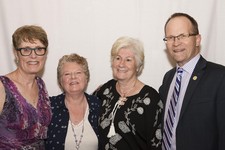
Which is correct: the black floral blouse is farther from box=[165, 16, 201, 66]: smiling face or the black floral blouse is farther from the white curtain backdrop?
the white curtain backdrop

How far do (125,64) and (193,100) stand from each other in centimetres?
65

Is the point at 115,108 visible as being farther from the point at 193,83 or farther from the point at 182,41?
the point at 182,41

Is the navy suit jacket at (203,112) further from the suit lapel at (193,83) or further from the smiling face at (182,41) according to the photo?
the smiling face at (182,41)

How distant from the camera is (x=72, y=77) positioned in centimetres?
231

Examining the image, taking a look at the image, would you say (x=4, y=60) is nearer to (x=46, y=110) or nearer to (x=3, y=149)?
(x=46, y=110)

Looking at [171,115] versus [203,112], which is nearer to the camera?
[203,112]

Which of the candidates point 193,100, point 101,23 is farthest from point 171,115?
point 101,23

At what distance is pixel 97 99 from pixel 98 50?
0.71 m

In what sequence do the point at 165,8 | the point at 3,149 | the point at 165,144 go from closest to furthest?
1. the point at 3,149
2. the point at 165,144
3. the point at 165,8

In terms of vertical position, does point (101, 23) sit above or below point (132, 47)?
above

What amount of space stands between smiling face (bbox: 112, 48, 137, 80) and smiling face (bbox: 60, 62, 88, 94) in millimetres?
322

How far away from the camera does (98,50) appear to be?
9.82ft

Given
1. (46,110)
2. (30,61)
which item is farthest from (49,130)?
(30,61)

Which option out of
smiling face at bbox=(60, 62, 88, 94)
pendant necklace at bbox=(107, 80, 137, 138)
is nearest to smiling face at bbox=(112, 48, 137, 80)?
pendant necklace at bbox=(107, 80, 137, 138)
